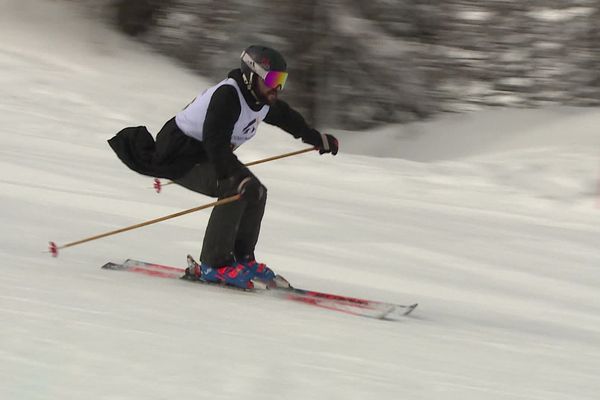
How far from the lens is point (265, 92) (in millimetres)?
4945

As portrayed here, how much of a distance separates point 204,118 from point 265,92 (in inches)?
12.7

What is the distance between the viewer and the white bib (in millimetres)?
4971

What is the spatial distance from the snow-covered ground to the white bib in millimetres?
786

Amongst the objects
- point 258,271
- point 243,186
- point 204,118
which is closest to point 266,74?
point 204,118

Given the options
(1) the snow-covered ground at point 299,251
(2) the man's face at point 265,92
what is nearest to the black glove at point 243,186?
(2) the man's face at point 265,92

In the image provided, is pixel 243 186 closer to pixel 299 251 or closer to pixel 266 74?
pixel 266 74

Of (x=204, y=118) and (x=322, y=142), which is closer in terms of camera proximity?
(x=204, y=118)

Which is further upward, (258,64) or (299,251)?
(258,64)

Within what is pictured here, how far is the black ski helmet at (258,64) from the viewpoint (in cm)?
487

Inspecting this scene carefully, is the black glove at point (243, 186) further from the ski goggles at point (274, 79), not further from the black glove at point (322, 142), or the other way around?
the black glove at point (322, 142)

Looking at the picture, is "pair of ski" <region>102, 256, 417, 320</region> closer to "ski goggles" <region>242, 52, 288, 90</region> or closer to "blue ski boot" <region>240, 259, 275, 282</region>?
"blue ski boot" <region>240, 259, 275, 282</region>

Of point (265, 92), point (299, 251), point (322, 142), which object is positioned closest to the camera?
point (265, 92)

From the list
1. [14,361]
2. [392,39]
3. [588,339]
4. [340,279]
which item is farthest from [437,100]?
[14,361]

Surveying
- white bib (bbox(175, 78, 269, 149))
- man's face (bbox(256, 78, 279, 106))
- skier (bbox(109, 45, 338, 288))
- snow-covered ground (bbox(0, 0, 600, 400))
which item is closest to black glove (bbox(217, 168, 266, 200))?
skier (bbox(109, 45, 338, 288))
